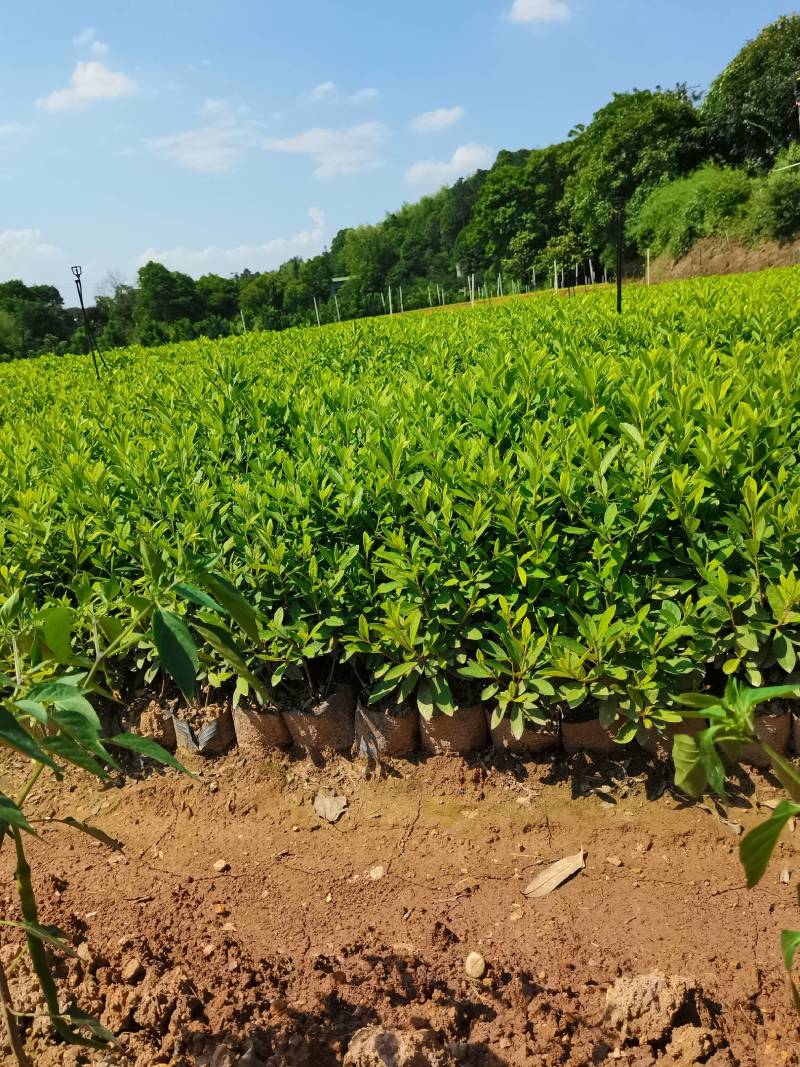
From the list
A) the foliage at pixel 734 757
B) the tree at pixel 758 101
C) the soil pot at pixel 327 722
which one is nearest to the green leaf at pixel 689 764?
the foliage at pixel 734 757

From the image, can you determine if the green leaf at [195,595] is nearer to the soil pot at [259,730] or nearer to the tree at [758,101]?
the soil pot at [259,730]

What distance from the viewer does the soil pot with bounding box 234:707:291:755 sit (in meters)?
2.97

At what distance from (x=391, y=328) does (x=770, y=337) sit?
5419 mm

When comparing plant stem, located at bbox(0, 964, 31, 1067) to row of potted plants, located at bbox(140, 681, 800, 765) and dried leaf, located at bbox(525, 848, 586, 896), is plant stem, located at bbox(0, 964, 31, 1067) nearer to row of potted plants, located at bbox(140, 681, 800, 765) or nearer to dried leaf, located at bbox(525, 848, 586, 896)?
dried leaf, located at bbox(525, 848, 586, 896)

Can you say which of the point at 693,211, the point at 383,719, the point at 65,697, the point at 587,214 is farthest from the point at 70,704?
the point at 587,214

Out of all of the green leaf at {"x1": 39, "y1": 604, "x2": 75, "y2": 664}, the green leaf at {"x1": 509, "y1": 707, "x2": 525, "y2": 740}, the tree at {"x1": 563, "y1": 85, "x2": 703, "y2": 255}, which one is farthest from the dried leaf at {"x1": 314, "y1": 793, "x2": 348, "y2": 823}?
the tree at {"x1": 563, "y1": 85, "x2": 703, "y2": 255}

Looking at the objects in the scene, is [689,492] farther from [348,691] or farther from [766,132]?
[766,132]

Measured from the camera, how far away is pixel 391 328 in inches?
366

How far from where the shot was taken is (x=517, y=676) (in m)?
2.56

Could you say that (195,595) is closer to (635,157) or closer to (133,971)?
(133,971)

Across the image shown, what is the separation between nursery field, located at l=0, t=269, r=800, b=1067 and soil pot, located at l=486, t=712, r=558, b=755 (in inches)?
0.7

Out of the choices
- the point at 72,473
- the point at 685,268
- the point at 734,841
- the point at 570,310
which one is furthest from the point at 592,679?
the point at 685,268

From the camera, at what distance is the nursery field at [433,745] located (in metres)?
1.75

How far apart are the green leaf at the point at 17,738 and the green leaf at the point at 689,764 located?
31.0 inches
